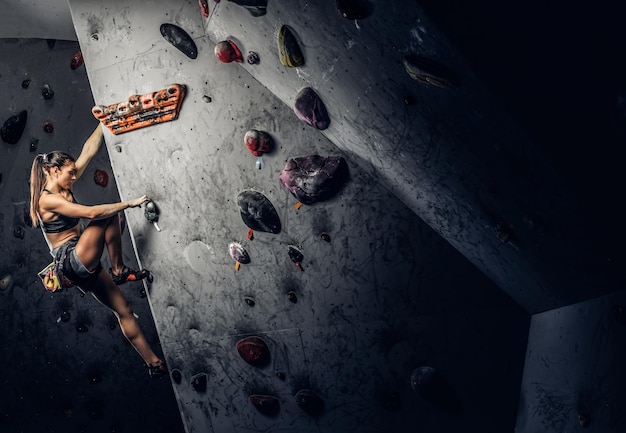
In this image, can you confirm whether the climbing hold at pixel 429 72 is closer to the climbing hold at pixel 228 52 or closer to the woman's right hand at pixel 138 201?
the climbing hold at pixel 228 52

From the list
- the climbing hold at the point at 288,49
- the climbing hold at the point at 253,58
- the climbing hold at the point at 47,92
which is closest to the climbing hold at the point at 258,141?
the climbing hold at the point at 253,58

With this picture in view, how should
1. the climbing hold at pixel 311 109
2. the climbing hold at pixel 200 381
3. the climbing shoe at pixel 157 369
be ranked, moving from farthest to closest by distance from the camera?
the climbing shoe at pixel 157 369, the climbing hold at pixel 200 381, the climbing hold at pixel 311 109

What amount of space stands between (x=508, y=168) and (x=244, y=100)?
54.5 inches

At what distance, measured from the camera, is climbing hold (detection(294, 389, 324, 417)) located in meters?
2.76

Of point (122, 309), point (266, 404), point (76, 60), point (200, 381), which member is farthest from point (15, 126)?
point (266, 404)

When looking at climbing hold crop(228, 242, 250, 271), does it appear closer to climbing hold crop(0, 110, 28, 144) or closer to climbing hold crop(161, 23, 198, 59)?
climbing hold crop(161, 23, 198, 59)

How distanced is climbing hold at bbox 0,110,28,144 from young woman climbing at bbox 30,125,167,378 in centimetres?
50

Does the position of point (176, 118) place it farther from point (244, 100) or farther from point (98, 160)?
point (98, 160)

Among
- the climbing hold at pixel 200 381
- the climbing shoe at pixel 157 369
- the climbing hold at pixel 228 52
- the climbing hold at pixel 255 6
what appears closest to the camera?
the climbing hold at pixel 255 6

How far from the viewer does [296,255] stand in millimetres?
2689

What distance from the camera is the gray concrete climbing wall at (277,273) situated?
251cm

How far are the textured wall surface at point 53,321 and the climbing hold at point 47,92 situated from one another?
24 millimetres

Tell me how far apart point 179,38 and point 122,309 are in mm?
1480

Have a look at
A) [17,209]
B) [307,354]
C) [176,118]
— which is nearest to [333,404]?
[307,354]
